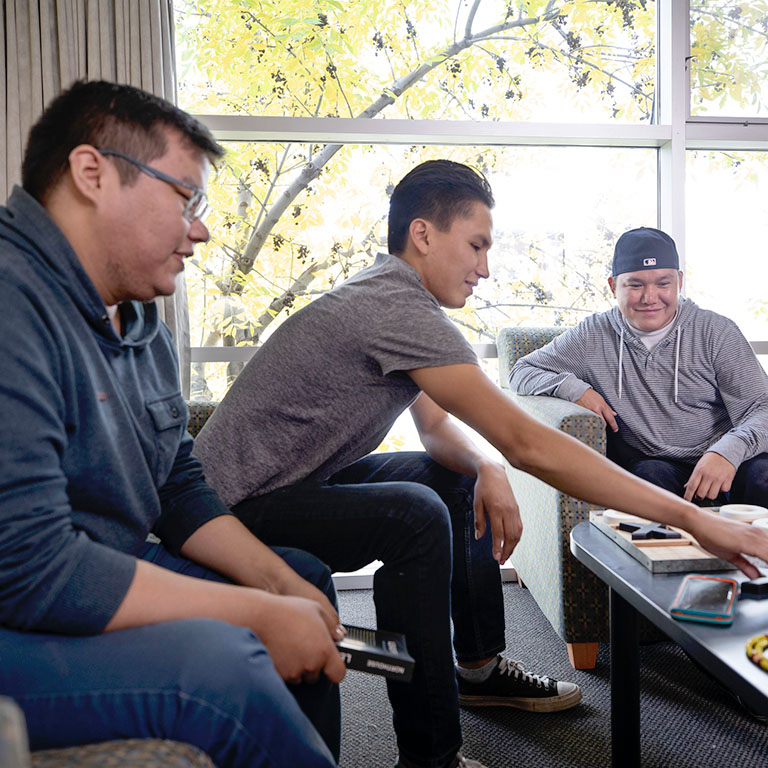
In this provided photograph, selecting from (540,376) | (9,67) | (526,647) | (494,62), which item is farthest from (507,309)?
(9,67)

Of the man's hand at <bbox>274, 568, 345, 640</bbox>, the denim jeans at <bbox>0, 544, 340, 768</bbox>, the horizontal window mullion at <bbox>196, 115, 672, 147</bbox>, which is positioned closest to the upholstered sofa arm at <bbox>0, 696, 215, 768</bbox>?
the denim jeans at <bbox>0, 544, 340, 768</bbox>

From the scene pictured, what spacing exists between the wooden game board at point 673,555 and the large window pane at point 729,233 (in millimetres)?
1933

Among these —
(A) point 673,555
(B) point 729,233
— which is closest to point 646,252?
(B) point 729,233

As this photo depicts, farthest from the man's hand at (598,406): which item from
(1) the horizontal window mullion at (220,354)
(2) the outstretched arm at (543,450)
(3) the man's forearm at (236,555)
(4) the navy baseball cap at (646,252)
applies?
(3) the man's forearm at (236,555)

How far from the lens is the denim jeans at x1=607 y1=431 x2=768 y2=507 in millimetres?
1997

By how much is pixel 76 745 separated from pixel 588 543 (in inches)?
39.3

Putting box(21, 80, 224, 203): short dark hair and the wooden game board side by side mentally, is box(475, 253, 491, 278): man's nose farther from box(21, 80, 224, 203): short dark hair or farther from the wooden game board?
box(21, 80, 224, 203): short dark hair

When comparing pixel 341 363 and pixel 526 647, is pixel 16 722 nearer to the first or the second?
pixel 341 363

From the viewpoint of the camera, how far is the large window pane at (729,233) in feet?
9.85

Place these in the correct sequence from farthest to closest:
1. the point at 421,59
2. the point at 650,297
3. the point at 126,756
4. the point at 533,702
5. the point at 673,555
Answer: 1. the point at 421,59
2. the point at 650,297
3. the point at 533,702
4. the point at 673,555
5. the point at 126,756

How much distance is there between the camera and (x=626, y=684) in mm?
1408

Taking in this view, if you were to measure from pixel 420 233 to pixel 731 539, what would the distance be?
86 cm

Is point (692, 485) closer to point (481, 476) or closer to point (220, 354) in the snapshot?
point (481, 476)

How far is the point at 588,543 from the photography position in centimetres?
142
